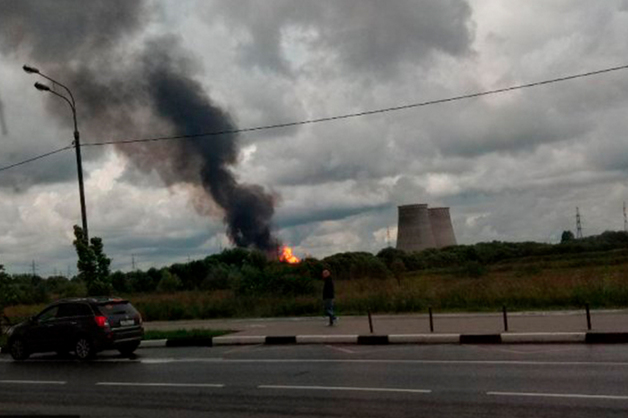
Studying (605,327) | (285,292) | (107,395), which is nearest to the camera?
(107,395)

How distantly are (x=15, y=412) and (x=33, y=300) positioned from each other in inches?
1791

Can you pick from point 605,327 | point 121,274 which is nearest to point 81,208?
point 605,327

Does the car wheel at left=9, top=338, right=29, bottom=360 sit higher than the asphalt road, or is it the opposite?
the car wheel at left=9, top=338, right=29, bottom=360

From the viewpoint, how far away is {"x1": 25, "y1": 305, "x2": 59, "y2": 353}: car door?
1805 cm

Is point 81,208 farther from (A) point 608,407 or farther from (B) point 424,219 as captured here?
(B) point 424,219

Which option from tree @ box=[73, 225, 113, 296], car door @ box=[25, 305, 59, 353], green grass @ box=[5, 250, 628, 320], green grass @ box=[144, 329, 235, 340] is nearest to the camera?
car door @ box=[25, 305, 59, 353]

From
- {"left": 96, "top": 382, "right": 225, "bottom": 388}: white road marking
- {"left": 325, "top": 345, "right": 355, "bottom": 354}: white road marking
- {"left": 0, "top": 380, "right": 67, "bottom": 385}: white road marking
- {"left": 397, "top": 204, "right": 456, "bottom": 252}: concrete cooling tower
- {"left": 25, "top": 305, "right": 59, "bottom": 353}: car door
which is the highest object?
{"left": 397, "top": 204, "right": 456, "bottom": 252}: concrete cooling tower

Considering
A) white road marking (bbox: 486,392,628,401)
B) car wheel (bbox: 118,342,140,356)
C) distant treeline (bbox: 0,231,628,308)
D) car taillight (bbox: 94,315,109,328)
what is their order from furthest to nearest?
1. distant treeline (bbox: 0,231,628,308)
2. car wheel (bbox: 118,342,140,356)
3. car taillight (bbox: 94,315,109,328)
4. white road marking (bbox: 486,392,628,401)

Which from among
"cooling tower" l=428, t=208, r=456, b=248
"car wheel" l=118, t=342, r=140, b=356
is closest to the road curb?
"car wheel" l=118, t=342, r=140, b=356

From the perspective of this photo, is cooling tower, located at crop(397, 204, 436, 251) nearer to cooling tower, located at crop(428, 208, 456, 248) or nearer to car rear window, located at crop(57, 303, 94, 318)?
cooling tower, located at crop(428, 208, 456, 248)

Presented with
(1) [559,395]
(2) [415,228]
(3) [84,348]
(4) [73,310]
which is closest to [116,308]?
(4) [73,310]

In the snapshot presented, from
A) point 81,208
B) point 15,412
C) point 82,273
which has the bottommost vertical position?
point 15,412

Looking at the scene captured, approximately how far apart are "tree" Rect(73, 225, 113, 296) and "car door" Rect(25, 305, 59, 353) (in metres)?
6.27

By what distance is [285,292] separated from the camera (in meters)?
28.5
